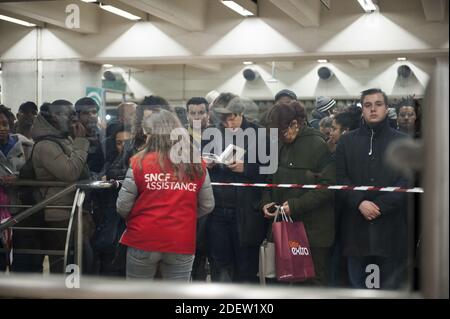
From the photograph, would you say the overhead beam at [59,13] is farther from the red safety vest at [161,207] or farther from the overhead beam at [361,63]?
the overhead beam at [361,63]

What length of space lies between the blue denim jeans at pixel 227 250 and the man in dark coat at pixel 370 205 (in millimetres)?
525

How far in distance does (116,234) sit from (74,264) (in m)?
0.28

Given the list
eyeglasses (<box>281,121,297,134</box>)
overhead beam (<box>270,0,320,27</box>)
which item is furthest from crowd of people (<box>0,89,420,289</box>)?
overhead beam (<box>270,0,320,27</box>)

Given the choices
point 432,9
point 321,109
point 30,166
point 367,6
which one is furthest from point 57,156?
point 432,9

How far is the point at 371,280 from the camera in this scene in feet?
11.7

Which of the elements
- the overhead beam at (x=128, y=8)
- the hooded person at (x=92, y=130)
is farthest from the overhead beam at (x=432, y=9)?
the hooded person at (x=92, y=130)

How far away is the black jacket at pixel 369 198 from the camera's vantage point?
352 cm

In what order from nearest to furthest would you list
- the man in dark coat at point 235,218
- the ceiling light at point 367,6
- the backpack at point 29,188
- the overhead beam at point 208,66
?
1. the ceiling light at point 367,6
2. the overhead beam at point 208,66
3. the man in dark coat at point 235,218
4. the backpack at point 29,188

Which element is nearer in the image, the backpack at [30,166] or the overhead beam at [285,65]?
the overhead beam at [285,65]

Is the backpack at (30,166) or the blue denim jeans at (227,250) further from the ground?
the backpack at (30,166)

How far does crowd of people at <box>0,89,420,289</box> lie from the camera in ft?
11.6

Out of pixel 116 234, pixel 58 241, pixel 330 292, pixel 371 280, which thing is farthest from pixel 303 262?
pixel 330 292

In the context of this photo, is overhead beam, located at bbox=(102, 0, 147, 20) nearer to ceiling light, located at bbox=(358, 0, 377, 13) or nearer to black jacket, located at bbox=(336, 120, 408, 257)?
ceiling light, located at bbox=(358, 0, 377, 13)
